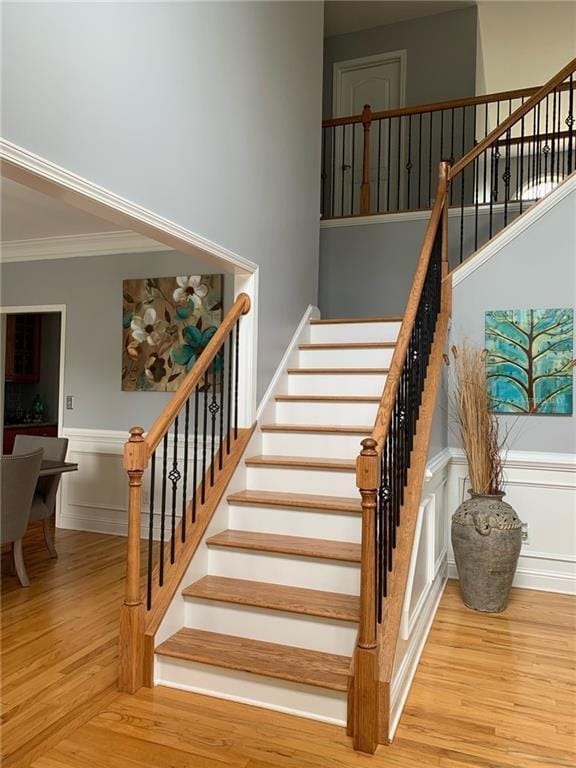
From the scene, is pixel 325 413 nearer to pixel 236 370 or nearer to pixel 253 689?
pixel 236 370

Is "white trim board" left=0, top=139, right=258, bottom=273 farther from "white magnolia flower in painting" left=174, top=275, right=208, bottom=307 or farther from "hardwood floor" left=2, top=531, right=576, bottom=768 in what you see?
"hardwood floor" left=2, top=531, right=576, bottom=768

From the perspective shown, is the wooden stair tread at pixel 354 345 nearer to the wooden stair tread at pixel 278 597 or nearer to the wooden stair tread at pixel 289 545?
the wooden stair tread at pixel 289 545

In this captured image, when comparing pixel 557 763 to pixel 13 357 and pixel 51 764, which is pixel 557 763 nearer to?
pixel 51 764

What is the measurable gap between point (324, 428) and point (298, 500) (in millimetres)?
629

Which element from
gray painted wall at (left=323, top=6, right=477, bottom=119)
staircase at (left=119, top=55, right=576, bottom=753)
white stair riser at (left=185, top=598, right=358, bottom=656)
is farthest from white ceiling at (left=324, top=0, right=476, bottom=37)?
white stair riser at (left=185, top=598, right=358, bottom=656)

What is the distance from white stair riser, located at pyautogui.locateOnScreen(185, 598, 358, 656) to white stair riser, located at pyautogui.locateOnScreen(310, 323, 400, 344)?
2.41m

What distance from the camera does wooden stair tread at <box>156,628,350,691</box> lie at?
2.39 metres

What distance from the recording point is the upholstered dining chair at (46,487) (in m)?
4.46

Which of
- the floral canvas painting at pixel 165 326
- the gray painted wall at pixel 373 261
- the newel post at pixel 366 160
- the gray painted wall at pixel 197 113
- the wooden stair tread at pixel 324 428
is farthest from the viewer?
the newel post at pixel 366 160

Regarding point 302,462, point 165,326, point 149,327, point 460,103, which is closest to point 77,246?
point 149,327

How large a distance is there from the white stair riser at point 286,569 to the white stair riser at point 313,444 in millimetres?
897

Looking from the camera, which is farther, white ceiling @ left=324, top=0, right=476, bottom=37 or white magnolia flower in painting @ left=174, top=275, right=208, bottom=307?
white ceiling @ left=324, top=0, right=476, bottom=37

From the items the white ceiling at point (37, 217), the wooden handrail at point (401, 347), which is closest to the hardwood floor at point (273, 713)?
the wooden handrail at point (401, 347)

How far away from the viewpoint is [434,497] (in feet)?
11.5
